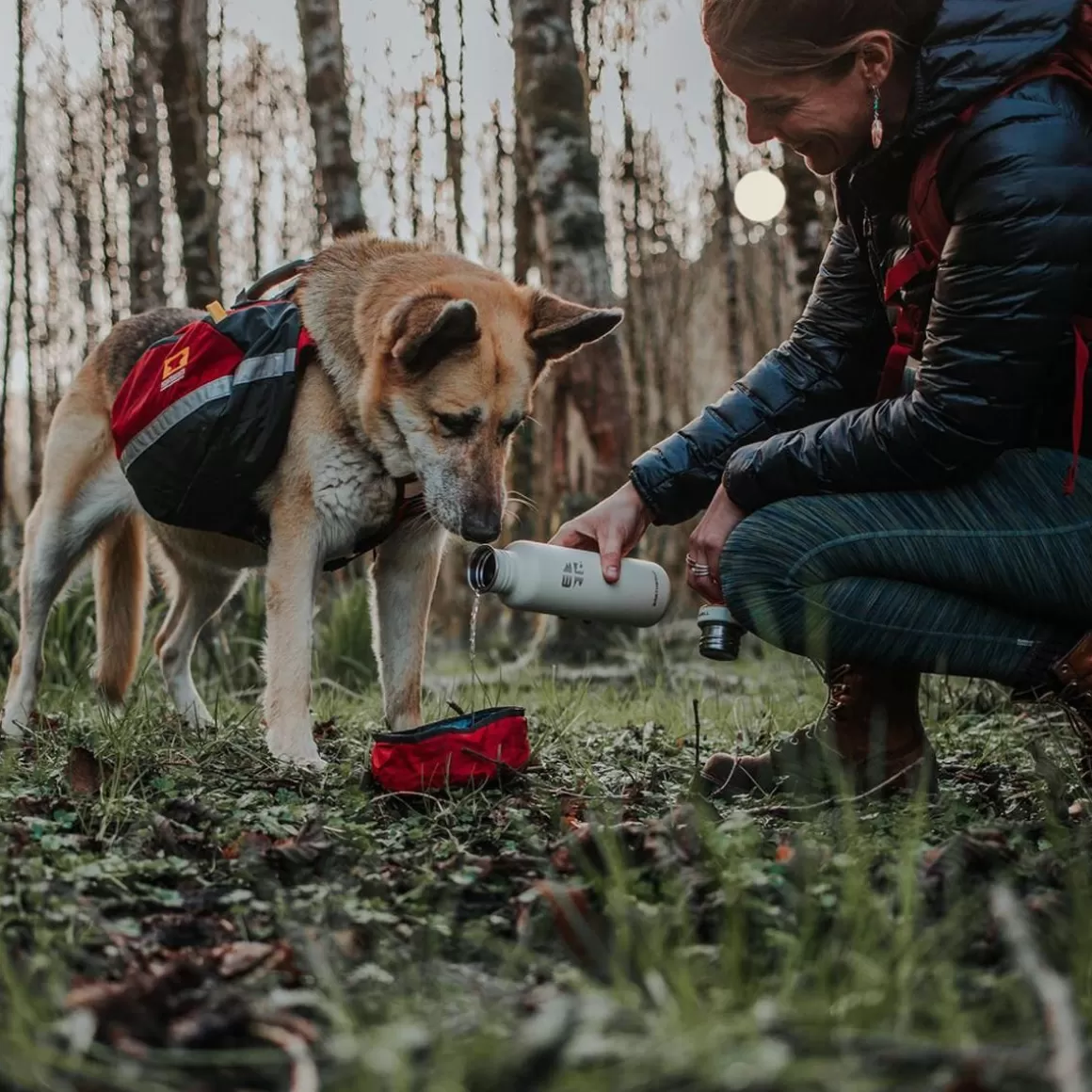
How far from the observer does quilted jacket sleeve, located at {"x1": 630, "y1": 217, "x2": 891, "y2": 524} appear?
122 inches

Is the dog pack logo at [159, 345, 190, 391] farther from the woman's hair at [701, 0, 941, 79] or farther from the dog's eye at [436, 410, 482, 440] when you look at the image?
the woman's hair at [701, 0, 941, 79]

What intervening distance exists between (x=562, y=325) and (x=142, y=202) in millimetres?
6590

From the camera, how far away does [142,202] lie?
9.22m

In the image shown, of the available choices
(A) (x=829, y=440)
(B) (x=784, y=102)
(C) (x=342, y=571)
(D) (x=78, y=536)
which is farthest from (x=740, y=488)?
(C) (x=342, y=571)

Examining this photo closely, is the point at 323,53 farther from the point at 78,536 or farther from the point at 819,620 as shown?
the point at 819,620

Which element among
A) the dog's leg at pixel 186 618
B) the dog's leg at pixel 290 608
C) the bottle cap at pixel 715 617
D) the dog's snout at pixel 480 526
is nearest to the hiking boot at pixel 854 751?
the bottle cap at pixel 715 617

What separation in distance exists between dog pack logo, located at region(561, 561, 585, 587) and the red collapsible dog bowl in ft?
1.24

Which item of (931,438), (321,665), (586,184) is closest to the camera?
(931,438)

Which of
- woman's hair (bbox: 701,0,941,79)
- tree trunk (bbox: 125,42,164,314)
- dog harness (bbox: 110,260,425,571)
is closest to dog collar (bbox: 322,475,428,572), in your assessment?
dog harness (bbox: 110,260,425,571)

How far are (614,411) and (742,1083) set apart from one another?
241 inches

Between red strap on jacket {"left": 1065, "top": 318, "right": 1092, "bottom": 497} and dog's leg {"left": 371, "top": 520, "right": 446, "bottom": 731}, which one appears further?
dog's leg {"left": 371, "top": 520, "right": 446, "bottom": 731}

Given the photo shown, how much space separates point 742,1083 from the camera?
3.58ft

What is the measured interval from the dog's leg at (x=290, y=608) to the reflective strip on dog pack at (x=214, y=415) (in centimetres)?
17

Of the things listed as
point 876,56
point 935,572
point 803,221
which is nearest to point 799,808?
point 935,572
